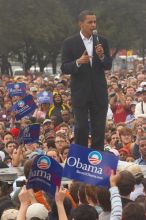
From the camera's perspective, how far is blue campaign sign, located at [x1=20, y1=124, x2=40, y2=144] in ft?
40.9

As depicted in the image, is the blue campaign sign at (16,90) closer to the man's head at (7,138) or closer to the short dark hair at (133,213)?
the man's head at (7,138)

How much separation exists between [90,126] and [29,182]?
9.37 feet

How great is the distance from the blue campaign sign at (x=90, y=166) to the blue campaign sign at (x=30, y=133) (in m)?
4.20

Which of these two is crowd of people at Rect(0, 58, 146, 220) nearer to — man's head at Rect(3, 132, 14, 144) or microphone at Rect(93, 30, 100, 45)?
man's head at Rect(3, 132, 14, 144)

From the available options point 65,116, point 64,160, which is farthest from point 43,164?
point 65,116

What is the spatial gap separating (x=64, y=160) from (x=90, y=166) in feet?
11.5

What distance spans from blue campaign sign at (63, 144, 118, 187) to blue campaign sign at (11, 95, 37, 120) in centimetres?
777

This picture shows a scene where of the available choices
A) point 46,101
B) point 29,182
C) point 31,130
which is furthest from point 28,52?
point 29,182

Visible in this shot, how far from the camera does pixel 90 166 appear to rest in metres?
8.16

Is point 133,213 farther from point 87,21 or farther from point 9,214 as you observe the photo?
point 87,21

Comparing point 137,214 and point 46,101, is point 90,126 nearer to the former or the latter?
point 137,214

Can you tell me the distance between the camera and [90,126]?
34.1 ft

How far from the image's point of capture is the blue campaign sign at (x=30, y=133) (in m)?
12.5

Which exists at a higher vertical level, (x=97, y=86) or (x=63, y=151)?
(x=97, y=86)
